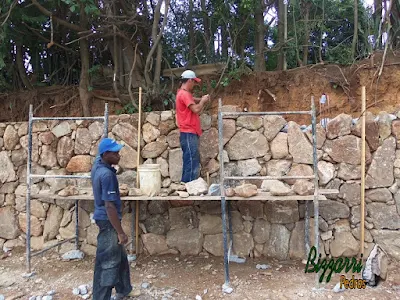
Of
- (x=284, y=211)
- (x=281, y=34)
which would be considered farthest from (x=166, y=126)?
(x=281, y=34)

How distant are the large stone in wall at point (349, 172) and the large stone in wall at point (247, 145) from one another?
38.7 inches

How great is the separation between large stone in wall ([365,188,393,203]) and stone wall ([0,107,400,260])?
0.01 meters

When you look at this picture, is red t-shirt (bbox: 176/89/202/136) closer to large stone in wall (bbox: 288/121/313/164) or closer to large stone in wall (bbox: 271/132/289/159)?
large stone in wall (bbox: 271/132/289/159)

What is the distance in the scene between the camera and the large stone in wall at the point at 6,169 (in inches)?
204

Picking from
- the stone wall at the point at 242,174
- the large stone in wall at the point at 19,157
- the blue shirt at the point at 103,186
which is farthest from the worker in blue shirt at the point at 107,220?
the large stone in wall at the point at 19,157

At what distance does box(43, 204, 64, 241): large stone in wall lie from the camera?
5008 millimetres

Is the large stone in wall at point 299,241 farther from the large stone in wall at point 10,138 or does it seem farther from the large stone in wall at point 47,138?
the large stone in wall at point 10,138

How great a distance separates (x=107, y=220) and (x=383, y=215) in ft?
11.1

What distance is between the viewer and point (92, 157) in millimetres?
4871

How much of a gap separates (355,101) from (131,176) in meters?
4.70

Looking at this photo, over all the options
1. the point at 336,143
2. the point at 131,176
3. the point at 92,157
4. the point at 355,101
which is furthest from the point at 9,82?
the point at 355,101

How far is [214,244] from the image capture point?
15.0 ft

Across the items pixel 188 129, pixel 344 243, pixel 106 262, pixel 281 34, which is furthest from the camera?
pixel 281 34

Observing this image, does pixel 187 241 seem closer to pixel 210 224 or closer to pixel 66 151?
pixel 210 224
